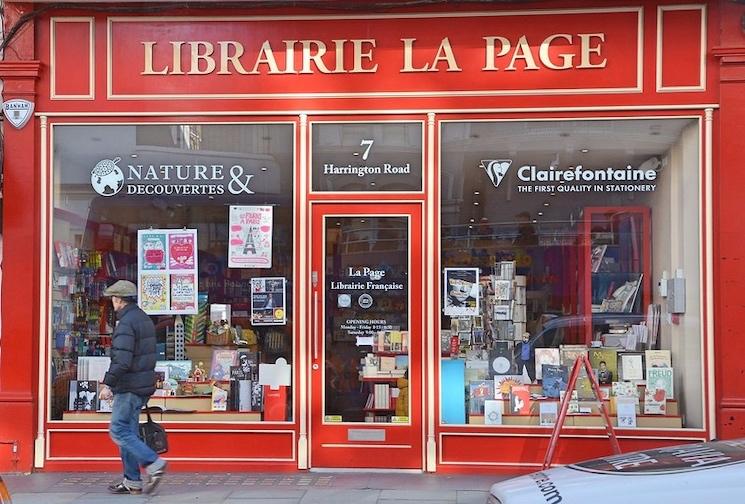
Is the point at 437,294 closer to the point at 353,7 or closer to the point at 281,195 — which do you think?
the point at 281,195

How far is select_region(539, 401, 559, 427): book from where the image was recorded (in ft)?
25.8

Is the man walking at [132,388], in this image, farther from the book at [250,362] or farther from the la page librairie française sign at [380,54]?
the la page librairie française sign at [380,54]

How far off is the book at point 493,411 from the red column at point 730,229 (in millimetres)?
1944

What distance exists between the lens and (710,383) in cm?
760

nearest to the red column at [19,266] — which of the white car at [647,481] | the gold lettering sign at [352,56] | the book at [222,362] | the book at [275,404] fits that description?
the gold lettering sign at [352,56]

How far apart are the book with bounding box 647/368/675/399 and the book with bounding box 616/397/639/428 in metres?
0.23

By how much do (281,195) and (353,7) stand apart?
1.91 meters

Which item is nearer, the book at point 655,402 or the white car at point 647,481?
the white car at point 647,481

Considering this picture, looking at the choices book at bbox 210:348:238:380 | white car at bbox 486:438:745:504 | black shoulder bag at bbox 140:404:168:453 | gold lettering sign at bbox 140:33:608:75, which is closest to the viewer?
white car at bbox 486:438:745:504

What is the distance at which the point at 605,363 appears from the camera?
7980 mm

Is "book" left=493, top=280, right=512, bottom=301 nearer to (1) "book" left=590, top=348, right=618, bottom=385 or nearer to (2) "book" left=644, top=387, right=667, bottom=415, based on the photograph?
(1) "book" left=590, top=348, right=618, bottom=385

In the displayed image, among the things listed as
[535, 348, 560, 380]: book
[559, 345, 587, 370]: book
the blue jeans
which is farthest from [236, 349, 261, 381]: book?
[559, 345, 587, 370]: book

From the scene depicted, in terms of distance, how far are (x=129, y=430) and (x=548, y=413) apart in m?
3.79

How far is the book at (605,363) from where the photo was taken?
795cm
